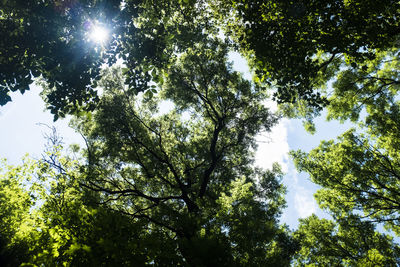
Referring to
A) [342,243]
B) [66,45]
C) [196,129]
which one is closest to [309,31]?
[66,45]

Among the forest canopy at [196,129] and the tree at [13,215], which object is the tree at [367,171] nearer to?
the forest canopy at [196,129]

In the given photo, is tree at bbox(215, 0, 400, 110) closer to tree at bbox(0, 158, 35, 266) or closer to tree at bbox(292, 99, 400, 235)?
tree at bbox(292, 99, 400, 235)

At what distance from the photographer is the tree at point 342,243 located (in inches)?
625

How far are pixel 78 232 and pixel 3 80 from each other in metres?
4.46

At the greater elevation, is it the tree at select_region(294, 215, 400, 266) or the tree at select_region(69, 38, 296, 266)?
the tree at select_region(69, 38, 296, 266)

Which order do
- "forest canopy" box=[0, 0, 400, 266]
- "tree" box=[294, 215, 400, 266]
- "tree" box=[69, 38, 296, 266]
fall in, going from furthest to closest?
"tree" box=[294, 215, 400, 266] → "tree" box=[69, 38, 296, 266] → "forest canopy" box=[0, 0, 400, 266]

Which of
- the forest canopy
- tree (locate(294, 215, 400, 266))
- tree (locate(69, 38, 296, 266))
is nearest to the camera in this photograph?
the forest canopy

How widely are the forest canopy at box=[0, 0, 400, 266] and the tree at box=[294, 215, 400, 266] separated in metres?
0.11

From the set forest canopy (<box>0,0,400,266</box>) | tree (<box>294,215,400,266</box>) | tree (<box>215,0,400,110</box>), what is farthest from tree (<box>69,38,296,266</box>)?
tree (<box>215,0,400,110</box>)

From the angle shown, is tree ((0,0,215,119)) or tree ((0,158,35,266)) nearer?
tree ((0,0,215,119))

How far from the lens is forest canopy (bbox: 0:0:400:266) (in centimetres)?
556

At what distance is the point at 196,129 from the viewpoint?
1725 cm

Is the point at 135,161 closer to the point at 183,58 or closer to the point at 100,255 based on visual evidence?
the point at 183,58

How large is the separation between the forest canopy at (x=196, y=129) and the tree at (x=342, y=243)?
0.38 feet
